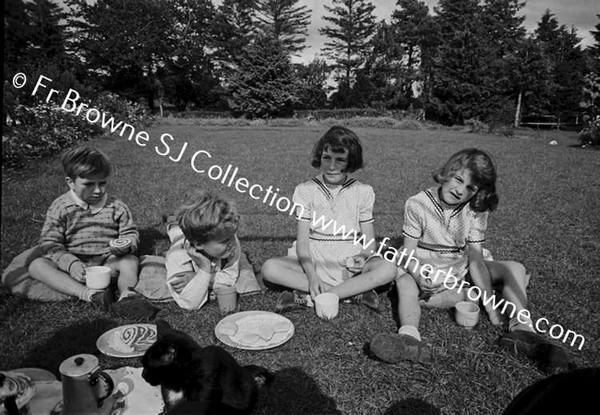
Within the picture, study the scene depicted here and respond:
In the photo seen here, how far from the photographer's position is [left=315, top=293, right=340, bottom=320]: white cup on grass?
2.86 meters

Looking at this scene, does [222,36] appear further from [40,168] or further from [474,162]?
[474,162]

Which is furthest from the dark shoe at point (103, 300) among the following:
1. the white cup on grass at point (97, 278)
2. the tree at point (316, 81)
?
the tree at point (316, 81)

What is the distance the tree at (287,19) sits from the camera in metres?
42.8

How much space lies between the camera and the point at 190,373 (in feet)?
5.70

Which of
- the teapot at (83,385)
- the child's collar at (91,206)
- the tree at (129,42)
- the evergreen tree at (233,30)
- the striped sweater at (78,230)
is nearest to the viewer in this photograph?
the teapot at (83,385)

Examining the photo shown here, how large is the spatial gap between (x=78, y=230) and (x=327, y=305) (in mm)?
1991

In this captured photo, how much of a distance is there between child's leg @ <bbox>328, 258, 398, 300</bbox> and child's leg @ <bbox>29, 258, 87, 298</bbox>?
1.75m

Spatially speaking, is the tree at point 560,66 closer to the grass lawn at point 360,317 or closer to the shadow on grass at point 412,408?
the grass lawn at point 360,317

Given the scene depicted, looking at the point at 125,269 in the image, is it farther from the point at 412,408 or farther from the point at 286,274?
the point at 412,408

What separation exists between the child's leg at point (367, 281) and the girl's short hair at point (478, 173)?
761mm

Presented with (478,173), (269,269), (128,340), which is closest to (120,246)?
(128,340)

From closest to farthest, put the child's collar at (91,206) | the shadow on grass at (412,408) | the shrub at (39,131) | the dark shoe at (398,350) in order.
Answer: the shadow on grass at (412,408)
the dark shoe at (398,350)
the child's collar at (91,206)
the shrub at (39,131)

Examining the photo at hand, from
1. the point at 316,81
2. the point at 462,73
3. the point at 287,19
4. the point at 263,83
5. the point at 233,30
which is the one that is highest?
the point at 287,19

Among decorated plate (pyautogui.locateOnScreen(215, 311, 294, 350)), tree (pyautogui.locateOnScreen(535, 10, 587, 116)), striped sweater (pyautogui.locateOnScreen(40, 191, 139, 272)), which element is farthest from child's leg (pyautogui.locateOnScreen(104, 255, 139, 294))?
tree (pyautogui.locateOnScreen(535, 10, 587, 116))
